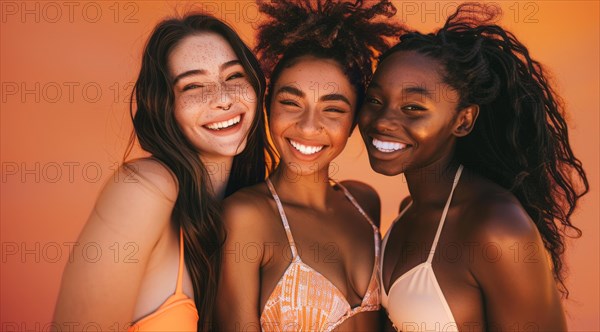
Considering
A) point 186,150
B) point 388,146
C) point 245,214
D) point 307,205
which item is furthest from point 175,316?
point 388,146

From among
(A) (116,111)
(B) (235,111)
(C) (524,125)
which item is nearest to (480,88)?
(C) (524,125)

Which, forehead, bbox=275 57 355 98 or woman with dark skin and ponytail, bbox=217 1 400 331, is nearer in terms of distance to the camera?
woman with dark skin and ponytail, bbox=217 1 400 331

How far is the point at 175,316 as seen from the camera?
236 centimetres

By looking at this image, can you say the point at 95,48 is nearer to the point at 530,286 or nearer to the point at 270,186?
the point at 270,186

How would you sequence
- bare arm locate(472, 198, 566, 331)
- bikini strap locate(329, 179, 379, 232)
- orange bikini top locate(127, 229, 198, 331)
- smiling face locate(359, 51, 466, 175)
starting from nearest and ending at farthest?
bare arm locate(472, 198, 566, 331) → orange bikini top locate(127, 229, 198, 331) → smiling face locate(359, 51, 466, 175) → bikini strap locate(329, 179, 379, 232)

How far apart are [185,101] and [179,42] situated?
0.21 metres

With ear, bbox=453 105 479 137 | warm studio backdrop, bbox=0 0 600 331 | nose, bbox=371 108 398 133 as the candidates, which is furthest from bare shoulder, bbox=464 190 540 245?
warm studio backdrop, bbox=0 0 600 331

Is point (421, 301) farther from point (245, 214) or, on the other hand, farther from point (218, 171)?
point (218, 171)

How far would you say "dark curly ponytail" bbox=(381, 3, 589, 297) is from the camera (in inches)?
96.7

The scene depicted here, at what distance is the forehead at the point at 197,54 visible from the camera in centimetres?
251

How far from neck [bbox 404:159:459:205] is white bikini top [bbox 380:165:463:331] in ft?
0.20

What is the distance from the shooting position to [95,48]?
443cm

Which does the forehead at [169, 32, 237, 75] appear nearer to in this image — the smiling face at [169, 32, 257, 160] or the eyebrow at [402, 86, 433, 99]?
the smiling face at [169, 32, 257, 160]

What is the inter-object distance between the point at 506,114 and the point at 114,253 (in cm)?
138
